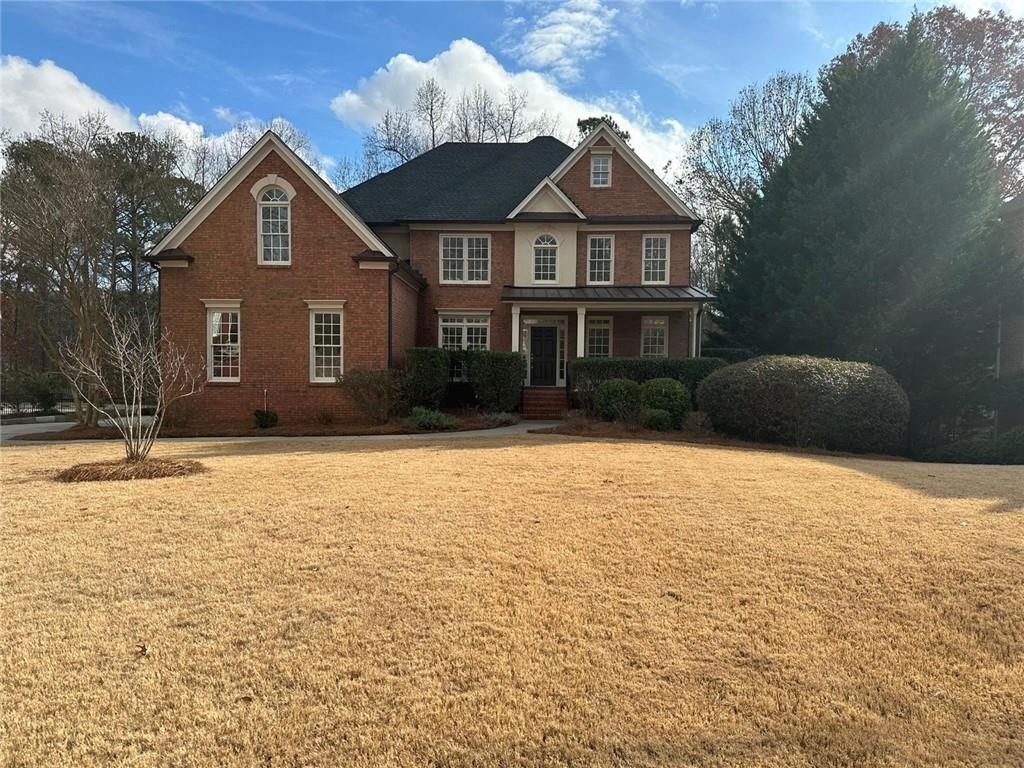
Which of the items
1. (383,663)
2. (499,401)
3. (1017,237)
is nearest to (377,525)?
(383,663)

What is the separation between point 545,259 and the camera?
69.5 ft

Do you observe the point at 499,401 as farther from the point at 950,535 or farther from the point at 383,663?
the point at 383,663

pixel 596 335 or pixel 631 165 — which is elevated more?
pixel 631 165

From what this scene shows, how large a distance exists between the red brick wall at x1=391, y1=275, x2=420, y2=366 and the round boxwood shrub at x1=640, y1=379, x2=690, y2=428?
7541 millimetres

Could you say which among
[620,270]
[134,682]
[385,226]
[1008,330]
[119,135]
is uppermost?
[119,135]

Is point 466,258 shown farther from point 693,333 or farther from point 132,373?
point 132,373

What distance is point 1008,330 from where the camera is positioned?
18.7 metres

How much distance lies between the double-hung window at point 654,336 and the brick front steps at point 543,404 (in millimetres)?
4642

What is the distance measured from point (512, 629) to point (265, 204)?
54.8 ft

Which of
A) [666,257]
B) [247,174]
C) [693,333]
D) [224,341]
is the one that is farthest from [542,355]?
[247,174]

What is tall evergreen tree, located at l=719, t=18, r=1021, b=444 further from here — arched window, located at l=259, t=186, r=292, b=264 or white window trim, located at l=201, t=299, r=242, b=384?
white window trim, located at l=201, t=299, r=242, b=384

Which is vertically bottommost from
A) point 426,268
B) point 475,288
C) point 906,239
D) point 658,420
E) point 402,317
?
point 658,420

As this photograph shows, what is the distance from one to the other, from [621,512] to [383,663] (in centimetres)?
351

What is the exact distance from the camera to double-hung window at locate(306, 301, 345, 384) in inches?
664
